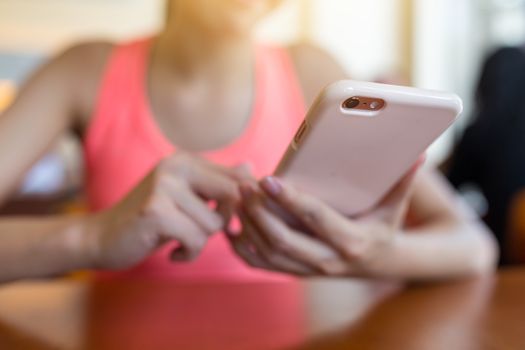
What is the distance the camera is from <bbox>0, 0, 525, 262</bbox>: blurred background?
4.61ft

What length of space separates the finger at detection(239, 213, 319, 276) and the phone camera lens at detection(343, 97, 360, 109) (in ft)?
0.36

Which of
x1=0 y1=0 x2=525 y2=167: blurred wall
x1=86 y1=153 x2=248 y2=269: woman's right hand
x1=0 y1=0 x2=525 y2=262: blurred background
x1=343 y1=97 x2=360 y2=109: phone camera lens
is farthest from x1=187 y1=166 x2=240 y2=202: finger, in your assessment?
x1=0 y1=0 x2=525 y2=167: blurred wall

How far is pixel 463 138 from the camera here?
1197 millimetres

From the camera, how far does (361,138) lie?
0.29 metres

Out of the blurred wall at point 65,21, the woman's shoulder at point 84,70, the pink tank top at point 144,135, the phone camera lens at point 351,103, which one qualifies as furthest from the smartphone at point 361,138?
the blurred wall at point 65,21

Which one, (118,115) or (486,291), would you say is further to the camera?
(118,115)

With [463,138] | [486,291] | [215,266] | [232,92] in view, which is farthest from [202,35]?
[463,138]

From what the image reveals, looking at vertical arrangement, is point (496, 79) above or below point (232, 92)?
below

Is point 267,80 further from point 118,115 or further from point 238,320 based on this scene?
point 238,320

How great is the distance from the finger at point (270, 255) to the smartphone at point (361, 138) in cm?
4

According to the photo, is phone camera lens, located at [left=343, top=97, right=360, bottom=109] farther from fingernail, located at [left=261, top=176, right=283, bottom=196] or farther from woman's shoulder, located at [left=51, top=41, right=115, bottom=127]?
woman's shoulder, located at [left=51, top=41, right=115, bottom=127]

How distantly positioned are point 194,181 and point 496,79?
3.26ft

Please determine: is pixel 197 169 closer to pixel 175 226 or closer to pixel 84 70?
pixel 175 226

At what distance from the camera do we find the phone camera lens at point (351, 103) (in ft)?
0.83
